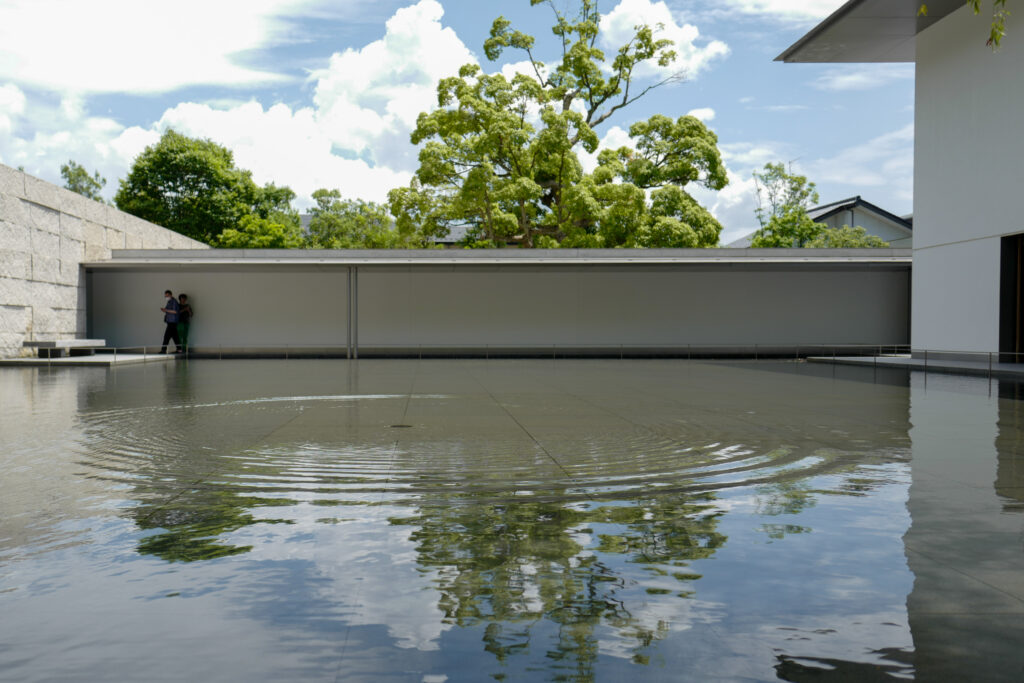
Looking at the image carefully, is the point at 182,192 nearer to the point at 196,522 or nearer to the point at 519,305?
the point at 519,305

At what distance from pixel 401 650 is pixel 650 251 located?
2392cm

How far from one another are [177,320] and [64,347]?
378 cm

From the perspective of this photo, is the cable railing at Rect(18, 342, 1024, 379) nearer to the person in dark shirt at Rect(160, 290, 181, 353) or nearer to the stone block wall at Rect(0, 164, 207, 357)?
the person in dark shirt at Rect(160, 290, 181, 353)

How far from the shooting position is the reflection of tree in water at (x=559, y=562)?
3.01m

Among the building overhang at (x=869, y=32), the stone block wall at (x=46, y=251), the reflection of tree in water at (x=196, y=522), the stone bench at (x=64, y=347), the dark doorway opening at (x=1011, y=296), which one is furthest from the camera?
the stone bench at (x=64, y=347)

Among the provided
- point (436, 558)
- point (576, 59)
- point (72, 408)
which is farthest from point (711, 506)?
point (576, 59)

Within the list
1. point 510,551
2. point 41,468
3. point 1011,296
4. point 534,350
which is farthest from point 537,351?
point 510,551

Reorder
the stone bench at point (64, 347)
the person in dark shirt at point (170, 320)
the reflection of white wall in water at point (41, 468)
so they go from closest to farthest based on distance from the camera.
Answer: the reflection of white wall in water at point (41, 468)
the stone bench at point (64, 347)
the person in dark shirt at point (170, 320)

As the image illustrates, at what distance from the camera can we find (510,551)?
402 cm

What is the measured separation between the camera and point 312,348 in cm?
2648

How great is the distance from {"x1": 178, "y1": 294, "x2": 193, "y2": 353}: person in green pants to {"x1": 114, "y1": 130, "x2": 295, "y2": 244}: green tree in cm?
3135

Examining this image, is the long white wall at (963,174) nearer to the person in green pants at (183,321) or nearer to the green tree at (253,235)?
the person in green pants at (183,321)

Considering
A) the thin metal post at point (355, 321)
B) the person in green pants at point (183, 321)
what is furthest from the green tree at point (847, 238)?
the person in green pants at point (183, 321)

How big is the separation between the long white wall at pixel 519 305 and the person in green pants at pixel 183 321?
45 cm
